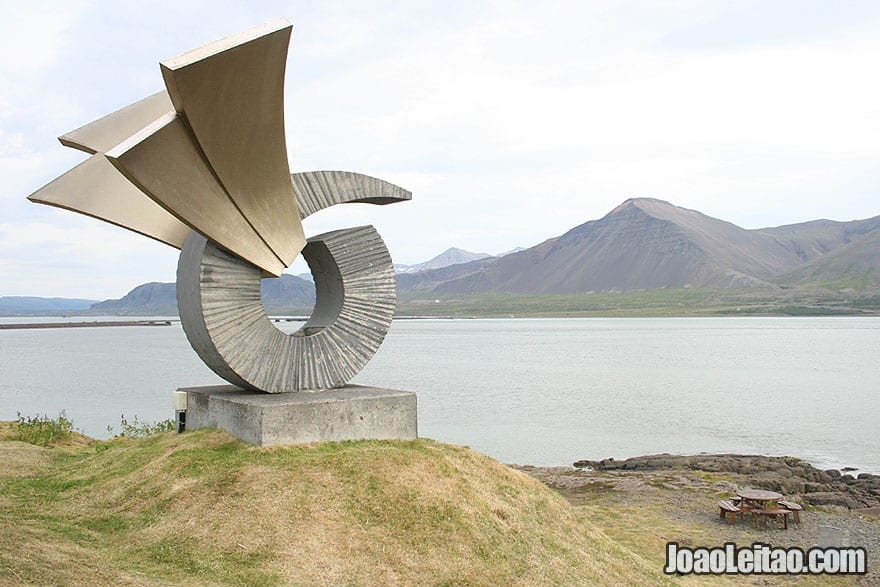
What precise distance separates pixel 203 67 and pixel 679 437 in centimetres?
2651

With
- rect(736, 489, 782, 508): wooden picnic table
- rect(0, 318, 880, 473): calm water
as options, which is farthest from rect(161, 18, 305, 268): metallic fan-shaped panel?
rect(0, 318, 880, 473): calm water

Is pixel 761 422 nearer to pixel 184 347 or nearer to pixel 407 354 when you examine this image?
pixel 407 354

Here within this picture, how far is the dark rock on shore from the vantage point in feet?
62.7

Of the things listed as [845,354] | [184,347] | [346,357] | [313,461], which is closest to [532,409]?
[346,357]

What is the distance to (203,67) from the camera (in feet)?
28.2

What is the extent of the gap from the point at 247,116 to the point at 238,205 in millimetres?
1504

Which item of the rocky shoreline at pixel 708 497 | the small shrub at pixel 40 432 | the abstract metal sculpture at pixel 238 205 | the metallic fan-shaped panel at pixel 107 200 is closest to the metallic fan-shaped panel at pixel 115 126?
the abstract metal sculpture at pixel 238 205

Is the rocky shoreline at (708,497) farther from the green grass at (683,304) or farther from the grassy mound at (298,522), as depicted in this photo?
the green grass at (683,304)

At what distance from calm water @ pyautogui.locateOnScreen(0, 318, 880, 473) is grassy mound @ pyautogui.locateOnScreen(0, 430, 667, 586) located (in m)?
15.2

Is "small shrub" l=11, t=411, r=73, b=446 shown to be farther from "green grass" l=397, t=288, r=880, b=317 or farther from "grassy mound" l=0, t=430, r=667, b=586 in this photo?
"green grass" l=397, t=288, r=880, b=317

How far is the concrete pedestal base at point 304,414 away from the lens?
11016 millimetres

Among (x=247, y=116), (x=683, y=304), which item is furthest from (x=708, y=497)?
(x=683, y=304)

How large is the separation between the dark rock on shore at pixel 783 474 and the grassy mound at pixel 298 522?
9.71m

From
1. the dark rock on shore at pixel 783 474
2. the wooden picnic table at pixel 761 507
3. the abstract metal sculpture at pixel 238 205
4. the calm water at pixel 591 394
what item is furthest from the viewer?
the calm water at pixel 591 394
